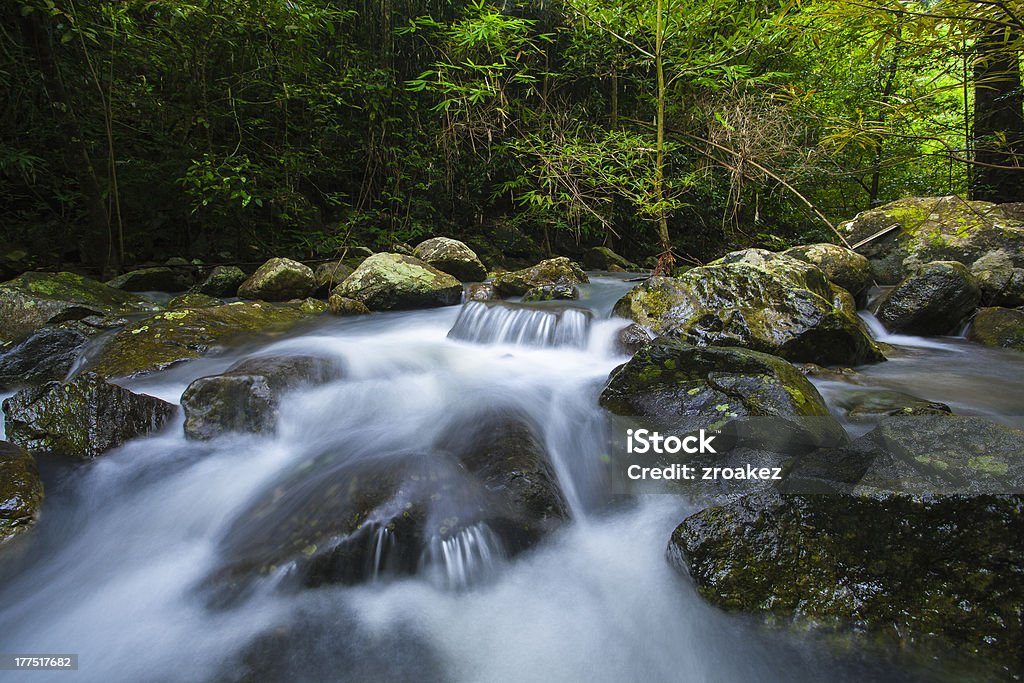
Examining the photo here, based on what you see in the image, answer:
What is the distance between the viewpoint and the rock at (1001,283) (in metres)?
5.35

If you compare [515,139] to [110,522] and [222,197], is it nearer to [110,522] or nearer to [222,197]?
[222,197]

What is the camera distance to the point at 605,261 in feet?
31.3

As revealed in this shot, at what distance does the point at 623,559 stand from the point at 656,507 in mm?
355

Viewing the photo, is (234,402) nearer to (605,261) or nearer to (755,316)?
(755,316)

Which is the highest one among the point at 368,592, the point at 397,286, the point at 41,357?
the point at 397,286

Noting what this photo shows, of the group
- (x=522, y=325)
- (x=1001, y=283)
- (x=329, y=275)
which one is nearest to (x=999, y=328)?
(x=1001, y=283)

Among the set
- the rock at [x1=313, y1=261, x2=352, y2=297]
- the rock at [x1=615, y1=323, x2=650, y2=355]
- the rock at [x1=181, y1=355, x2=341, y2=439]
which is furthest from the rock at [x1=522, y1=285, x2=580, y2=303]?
the rock at [x1=181, y1=355, x2=341, y2=439]

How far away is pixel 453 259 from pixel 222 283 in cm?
316

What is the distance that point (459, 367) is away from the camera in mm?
4410

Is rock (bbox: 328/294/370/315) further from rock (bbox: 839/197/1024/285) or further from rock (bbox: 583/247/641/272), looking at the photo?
rock (bbox: 839/197/1024/285)

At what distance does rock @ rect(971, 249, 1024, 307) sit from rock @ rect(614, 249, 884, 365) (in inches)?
89.7

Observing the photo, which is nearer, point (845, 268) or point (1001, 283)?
point (1001, 283)

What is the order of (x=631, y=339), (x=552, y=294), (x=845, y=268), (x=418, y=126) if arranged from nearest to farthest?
(x=631, y=339) → (x=845, y=268) → (x=552, y=294) → (x=418, y=126)

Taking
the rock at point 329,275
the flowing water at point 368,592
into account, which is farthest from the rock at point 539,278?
the flowing water at point 368,592
